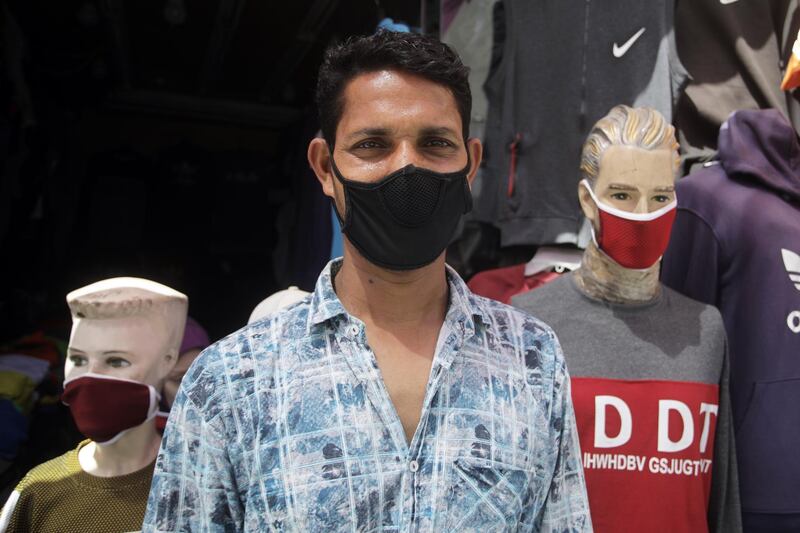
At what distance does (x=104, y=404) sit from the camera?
191cm

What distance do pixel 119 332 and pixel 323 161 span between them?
96cm

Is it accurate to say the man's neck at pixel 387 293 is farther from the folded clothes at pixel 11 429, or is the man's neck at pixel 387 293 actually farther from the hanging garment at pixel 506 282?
the folded clothes at pixel 11 429

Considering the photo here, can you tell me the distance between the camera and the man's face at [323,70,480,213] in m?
1.29

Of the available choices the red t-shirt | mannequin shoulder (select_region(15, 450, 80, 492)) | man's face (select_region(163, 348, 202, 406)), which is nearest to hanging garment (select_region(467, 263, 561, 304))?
the red t-shirt

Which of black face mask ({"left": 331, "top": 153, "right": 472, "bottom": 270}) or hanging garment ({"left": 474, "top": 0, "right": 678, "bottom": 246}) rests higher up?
hanging garment ({"left": 474, "top": 0, "right": 678, "bottom": 246})

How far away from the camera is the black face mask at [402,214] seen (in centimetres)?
128

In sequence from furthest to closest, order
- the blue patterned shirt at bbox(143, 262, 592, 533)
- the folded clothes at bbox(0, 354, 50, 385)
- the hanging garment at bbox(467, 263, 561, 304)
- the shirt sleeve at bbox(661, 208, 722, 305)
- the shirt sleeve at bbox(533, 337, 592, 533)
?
the folded clothes at bbox(0, 354, 50, 385) → the hanging garment at bbox(467, 263, 561, 304) → the shirt sleeve at bbox(661, 208, 722, 305) → the shirt sleeve at bbox(533, 337, 592, 533) → the blue patterned shirt at bbox(143, 262, 592, 533)

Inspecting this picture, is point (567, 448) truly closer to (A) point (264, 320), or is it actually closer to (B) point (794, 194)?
(A) point (264, 320)

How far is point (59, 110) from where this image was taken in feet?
16.3

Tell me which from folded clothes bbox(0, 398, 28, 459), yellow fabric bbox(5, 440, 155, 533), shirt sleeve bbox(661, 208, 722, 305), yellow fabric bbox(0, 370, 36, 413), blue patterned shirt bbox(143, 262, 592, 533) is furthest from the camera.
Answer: yellow fabric bbox(0, 370, 36, 413)

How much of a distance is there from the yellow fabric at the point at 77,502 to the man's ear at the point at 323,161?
117cm

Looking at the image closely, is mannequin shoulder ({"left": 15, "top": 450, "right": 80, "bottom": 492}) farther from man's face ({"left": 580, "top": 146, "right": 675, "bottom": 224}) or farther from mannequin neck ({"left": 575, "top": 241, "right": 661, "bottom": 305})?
man's face ({"left": 580, "top": 146, "right": 675, "bottom": 224})

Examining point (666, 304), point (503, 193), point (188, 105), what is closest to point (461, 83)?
point (666, 304)

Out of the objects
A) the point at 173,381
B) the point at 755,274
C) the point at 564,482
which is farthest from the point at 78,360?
the point at 755,274
